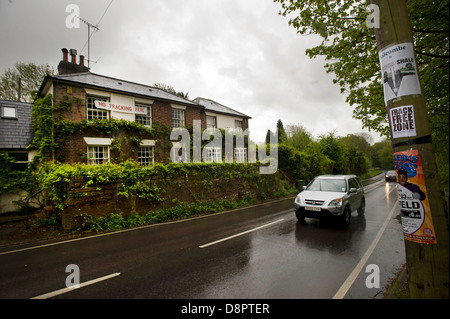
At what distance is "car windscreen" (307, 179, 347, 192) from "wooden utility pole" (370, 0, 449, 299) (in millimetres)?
5941

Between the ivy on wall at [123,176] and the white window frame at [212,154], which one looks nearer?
the ivy on wall at [123,176]

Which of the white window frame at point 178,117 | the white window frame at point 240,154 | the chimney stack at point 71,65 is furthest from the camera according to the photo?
the white window frame at point 240,154

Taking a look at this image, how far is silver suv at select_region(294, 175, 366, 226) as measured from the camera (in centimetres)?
685

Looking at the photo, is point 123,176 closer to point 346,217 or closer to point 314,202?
point 314,202

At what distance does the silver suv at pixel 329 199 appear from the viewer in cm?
685

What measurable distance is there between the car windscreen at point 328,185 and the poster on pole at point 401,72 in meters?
6.19

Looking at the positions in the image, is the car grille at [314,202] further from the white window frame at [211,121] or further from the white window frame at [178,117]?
the white window frame at [211,121]

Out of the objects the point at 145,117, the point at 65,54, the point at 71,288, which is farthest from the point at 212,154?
the point at 71,288

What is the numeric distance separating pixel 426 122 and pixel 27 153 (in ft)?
58.2

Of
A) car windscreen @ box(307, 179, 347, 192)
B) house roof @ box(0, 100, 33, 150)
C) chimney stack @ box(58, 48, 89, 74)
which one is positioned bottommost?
car windscreen @ box(307, 179, 347, 192)

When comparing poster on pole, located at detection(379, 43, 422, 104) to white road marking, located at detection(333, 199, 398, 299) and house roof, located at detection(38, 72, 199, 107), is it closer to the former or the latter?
white road marking, located at detection(333, 199, 398, 299)

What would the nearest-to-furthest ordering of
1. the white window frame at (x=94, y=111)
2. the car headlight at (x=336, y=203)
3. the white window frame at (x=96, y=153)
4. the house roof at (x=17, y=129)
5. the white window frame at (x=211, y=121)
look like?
the car headlight at (x=336, y=203) < the house roof at (x=17, y=129) < the white window frame at (x=96, y=153) < the white window frame at (x=94, y=111) < the white window frame at (x=211, y=121)

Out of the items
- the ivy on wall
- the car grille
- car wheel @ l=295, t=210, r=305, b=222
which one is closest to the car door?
the car grille

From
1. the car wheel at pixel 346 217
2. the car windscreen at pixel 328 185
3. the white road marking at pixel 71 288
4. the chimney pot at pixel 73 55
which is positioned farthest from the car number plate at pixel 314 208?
the chimney pot at pixel 73 55
